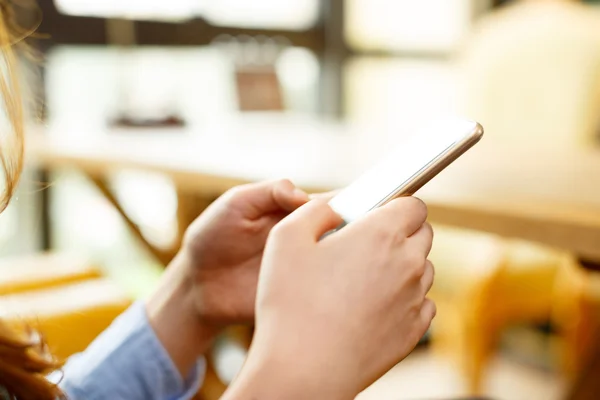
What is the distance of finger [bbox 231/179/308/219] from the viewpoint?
61cm

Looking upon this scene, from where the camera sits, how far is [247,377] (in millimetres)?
435

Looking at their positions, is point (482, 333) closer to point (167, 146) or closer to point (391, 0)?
point (167, 146)

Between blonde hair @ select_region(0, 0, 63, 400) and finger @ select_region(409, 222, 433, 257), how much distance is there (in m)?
0.30

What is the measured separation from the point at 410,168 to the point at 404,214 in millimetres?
56

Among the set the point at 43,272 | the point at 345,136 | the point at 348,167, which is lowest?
the point at 43,272

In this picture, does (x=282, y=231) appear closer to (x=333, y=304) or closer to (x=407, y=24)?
(x=333, y=304)

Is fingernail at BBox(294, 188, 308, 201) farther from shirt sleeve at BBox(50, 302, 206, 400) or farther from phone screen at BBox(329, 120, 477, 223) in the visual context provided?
shirt sleeve at BBox(50, 302, 206, 400)

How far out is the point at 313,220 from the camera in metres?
0.47

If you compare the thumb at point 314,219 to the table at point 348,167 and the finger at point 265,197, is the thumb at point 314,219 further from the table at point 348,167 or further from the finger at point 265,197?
the table at point 348,167

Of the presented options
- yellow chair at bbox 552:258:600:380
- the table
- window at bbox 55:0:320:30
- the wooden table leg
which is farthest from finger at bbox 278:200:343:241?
window at bbox 55:0:320:30

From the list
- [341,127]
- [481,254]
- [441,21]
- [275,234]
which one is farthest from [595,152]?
[441,21]

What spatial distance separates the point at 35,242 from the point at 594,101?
1.91 metres

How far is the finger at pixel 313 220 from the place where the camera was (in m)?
0.46

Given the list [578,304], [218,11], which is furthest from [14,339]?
[218,11]
